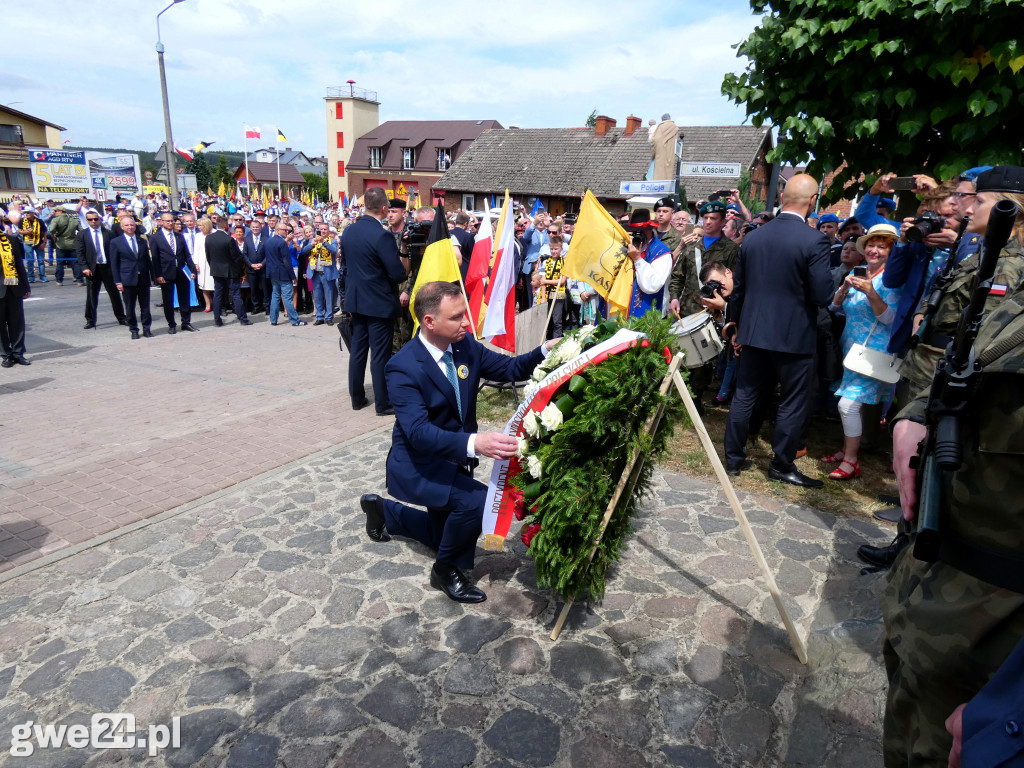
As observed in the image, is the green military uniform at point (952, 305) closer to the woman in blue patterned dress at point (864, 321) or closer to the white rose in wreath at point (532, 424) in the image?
the woman in blue patterned dress at point (864, 321)

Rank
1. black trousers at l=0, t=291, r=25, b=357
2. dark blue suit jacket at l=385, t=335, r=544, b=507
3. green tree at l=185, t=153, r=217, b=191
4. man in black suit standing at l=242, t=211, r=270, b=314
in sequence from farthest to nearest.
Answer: green tree at l=185, t=153, r=217, b=191, man in black suit standing at l=242, t=211, r=270, b=314, black trousers at l=0, t=291, r=25, b=357, dark blue suit jacket at l=385, t=335, r=544, b=507

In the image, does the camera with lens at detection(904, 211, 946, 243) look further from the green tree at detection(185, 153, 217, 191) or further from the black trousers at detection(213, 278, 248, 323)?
the green tree at detection(185, 153, 217, 191)

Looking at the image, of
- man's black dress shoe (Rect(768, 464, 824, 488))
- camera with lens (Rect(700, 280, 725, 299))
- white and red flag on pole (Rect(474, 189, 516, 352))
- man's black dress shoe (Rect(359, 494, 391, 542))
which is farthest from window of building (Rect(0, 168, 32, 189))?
man's black dress shoe (Rect(768, 464, 824, 488))

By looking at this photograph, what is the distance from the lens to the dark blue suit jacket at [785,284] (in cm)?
498

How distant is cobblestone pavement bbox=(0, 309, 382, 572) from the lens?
5004mm

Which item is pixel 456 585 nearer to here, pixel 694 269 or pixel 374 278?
pixel 374 278

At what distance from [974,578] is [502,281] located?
5.32m

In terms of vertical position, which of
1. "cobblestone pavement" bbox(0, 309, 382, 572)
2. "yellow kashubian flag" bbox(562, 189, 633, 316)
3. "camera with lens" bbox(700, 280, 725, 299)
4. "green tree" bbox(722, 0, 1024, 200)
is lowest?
"cobblestone pavement" bbox(0, 309, 382, 572)

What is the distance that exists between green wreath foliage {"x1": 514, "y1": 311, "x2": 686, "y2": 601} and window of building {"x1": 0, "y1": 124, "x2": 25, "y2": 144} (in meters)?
60.2

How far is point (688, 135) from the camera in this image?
139ft

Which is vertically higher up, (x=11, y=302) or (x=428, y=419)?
(x=428, y=419)

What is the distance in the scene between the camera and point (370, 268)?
7055 mm

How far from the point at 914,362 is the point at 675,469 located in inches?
85.7

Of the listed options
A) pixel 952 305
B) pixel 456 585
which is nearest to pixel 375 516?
pixel 456 585
